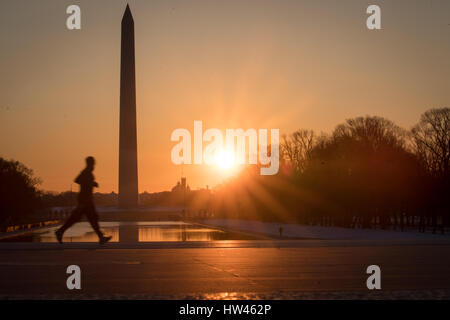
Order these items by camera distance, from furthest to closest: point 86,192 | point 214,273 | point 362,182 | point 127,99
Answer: point 127,99 → point 362,182 → point 86,192 → point 214,273

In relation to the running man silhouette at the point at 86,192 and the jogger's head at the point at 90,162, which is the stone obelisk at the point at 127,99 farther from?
the jogger's head at the point at 90,162

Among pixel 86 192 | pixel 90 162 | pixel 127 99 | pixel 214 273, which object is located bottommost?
pixel 214 273

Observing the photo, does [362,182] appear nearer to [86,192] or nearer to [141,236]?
[141,236]

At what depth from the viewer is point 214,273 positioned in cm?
1162

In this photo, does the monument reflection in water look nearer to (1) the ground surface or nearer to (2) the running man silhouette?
(1) the ground surface

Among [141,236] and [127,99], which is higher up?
[127,99]

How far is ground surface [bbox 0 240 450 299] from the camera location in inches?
355

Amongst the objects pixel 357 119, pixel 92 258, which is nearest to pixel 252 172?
pixel 357 119

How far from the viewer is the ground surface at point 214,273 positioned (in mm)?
9008

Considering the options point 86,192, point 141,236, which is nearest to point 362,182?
point 141,236
